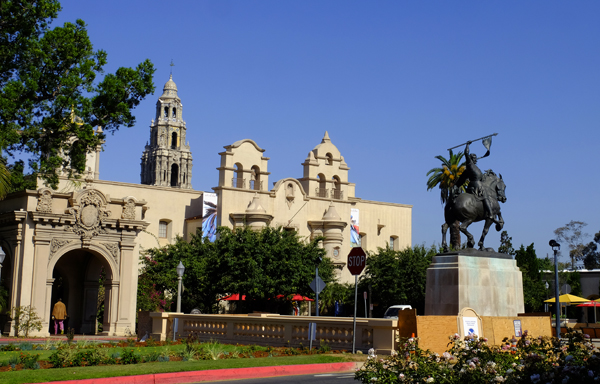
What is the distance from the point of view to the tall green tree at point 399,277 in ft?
165

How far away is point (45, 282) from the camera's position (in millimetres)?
33469

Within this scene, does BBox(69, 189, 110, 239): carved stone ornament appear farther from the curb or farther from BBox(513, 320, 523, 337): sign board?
BBox(513, 320, 523, 337): sign board

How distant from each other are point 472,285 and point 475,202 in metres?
2.67

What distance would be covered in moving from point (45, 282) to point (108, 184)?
22.6 metres

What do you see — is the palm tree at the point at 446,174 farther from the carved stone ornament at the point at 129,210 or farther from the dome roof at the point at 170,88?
the dome roof at the point at 170,88

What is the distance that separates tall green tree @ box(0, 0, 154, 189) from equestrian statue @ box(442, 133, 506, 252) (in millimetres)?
15470

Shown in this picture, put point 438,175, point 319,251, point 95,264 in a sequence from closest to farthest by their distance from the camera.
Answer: point 95,264, point 319,251, point 438,175

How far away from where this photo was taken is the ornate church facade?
33.4 meters

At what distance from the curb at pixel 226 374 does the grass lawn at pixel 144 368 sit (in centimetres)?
38

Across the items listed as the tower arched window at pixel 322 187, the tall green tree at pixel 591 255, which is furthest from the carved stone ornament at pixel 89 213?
the tall green tree at pixel 591 255

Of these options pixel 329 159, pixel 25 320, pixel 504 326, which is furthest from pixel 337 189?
pixel 504 326

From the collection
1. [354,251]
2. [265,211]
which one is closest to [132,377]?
[354,251]

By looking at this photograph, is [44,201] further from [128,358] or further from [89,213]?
[128,358]

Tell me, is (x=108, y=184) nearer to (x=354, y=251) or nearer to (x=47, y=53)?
(x=47, y=53)
